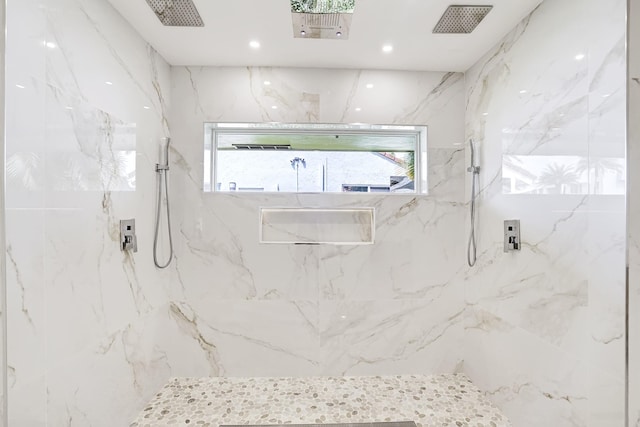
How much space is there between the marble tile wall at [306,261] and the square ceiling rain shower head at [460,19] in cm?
50

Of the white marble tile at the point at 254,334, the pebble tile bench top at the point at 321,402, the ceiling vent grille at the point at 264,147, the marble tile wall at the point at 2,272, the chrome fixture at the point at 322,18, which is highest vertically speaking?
the chrome fixture at the point at 322,18

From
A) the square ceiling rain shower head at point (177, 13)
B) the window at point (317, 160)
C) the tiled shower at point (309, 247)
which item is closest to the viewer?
the tiled shower at point (309, 247)

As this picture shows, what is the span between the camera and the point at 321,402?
197 cm

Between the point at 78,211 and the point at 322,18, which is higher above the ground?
the point at 322,18

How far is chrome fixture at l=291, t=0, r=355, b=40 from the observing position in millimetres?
1594

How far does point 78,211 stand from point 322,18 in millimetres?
1432

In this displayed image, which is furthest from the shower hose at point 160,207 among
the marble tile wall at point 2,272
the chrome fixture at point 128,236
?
the marble tile wall at point 2,272

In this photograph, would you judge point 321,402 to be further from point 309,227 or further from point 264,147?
point 264,147

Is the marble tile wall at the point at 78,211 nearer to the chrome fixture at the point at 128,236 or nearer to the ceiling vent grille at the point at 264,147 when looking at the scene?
the chrome fixture at the point at 128,236

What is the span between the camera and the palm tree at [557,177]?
4.54 feet

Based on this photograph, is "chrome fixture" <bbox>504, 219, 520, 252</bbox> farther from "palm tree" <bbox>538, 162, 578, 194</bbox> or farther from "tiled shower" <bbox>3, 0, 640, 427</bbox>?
"palm tree" <bbox>538, 162, 578, 194</bbox>

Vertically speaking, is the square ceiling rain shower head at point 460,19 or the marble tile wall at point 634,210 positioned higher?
the square ceiling rain shower head at point 460,19

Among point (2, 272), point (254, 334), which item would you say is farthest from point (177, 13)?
point (254, 334)

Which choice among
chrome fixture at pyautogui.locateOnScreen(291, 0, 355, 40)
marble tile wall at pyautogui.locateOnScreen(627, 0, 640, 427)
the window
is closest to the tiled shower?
marble tile wall at pyautogui.locateOnScreen(627, 0, 640, 427)
